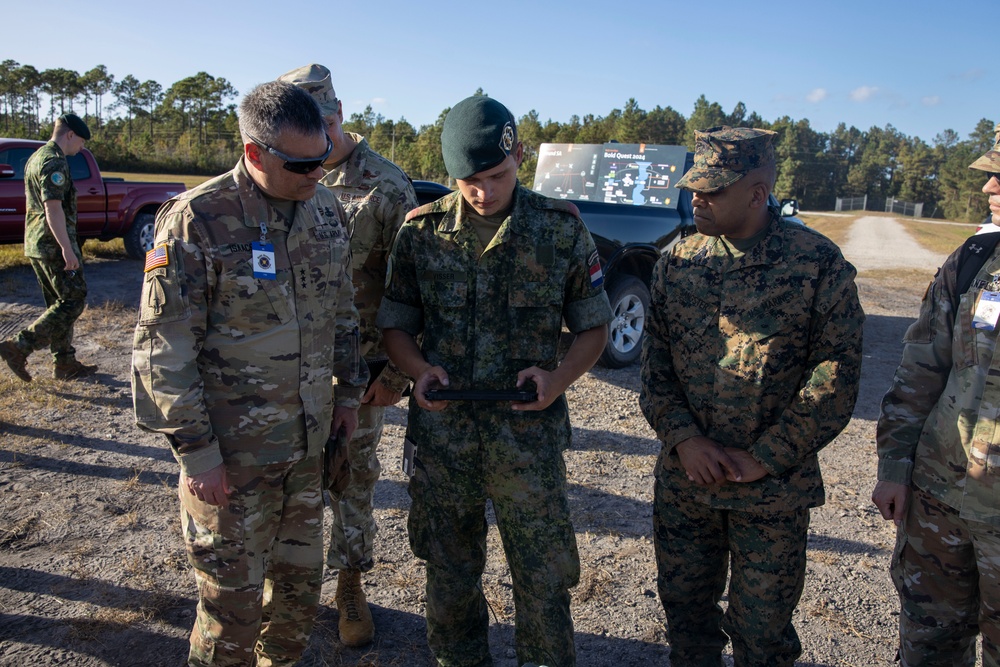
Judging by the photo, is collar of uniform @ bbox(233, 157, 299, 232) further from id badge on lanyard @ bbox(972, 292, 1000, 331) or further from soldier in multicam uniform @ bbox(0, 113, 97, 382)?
soldier in multicam uniform @ bbox(0, 113, 97, 382)

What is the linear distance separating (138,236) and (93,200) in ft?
2.95

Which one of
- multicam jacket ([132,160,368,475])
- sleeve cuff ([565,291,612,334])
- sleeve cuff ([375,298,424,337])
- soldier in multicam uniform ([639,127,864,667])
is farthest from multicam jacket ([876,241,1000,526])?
multicam jacket ([132,160,368,475])

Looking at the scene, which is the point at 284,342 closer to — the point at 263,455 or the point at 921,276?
the point at 263,455

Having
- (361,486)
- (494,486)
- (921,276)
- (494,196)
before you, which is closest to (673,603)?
(494,486)

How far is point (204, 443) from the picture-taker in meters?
1.97

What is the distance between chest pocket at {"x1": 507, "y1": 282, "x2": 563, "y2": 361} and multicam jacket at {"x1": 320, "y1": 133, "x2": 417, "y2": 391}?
62 centimetres

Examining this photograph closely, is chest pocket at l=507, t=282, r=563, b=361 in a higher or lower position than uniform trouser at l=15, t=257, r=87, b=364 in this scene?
higher

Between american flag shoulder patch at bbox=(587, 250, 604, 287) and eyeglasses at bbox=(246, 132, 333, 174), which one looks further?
american flag shoulder patch at bbox=(587, 250, 604, 287)

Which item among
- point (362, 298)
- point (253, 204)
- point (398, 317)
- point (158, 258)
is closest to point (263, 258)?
point (253, 204)

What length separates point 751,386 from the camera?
88.1 inches

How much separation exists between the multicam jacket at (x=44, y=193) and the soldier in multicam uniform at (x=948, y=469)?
20.0 feet

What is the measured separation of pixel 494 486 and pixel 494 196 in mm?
945

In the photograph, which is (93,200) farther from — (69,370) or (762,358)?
(762,358)

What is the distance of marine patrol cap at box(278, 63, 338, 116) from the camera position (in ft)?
8.71
